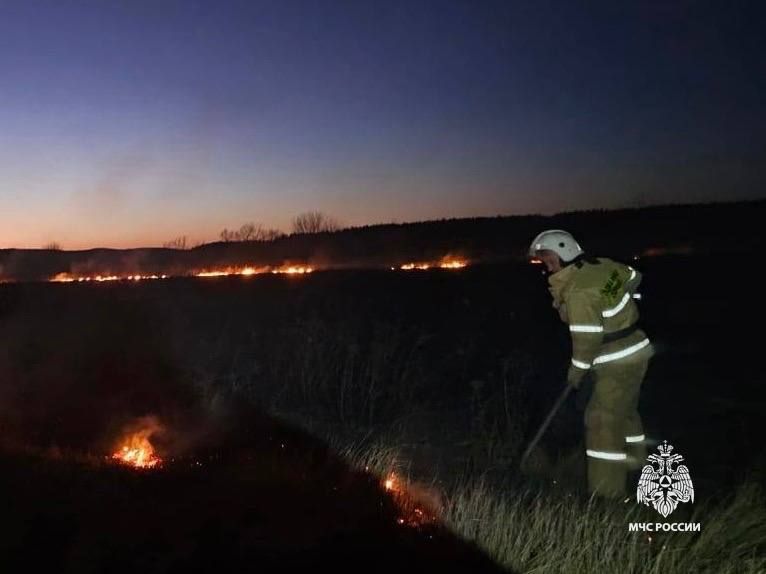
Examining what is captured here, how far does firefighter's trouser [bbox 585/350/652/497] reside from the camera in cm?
688

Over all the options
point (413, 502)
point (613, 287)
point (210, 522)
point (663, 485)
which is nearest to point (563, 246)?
point (613, 287)

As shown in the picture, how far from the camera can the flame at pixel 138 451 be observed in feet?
27.8

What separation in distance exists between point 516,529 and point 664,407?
6.57 m

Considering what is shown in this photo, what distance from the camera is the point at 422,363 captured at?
14.2 meters

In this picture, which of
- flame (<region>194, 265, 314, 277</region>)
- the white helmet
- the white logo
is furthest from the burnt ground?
flame (<region>194, 265, 314, 277</region>)

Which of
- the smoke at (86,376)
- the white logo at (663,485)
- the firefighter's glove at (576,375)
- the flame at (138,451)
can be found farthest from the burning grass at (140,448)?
the white logo at (663,485)

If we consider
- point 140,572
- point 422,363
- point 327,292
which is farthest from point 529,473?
point 327,292

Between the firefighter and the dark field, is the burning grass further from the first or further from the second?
the firefighter

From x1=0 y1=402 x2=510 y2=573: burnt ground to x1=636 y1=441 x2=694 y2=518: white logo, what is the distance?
182 cm

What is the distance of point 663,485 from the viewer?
710 cm

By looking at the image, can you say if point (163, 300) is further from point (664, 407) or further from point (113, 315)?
point (664, 407)

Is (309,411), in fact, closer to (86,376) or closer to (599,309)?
(599,309)

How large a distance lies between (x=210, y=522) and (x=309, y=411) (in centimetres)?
540

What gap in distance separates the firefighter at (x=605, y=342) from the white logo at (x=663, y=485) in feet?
0.74
